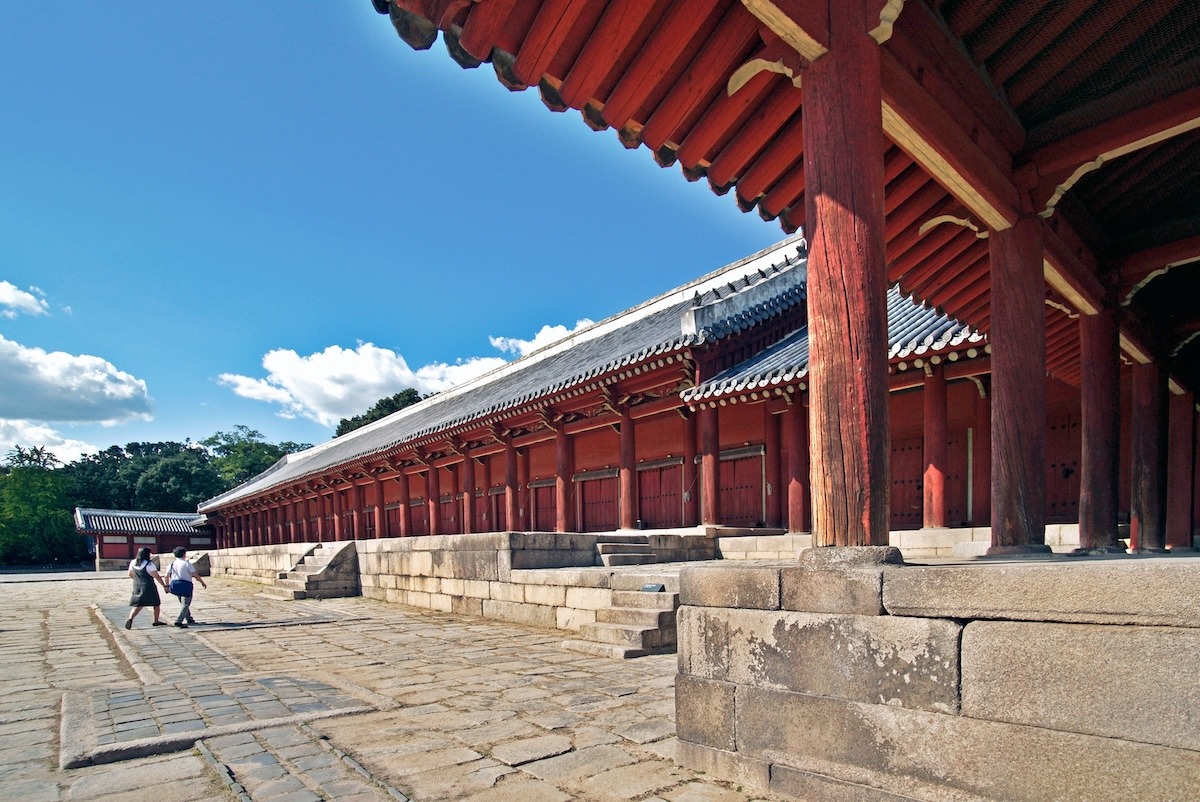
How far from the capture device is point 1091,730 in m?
2.16

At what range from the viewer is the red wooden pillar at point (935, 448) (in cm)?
962

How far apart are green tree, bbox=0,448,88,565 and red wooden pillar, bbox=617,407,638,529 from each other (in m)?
47.2

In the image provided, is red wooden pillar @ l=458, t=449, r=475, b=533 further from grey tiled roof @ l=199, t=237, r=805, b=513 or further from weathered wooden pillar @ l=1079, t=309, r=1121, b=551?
weathered wooden pillar @ l=1079, t=309, r=1121, b=551

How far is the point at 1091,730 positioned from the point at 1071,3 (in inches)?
132

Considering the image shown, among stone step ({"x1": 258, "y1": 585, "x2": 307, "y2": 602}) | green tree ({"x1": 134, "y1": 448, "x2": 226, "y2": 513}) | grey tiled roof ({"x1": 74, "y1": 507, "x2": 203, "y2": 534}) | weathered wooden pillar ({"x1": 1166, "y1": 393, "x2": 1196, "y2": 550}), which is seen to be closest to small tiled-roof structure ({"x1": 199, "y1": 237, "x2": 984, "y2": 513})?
weathered wooden pillar ({"x1": 1166, "y1": 393, "x2": 1196, "y2": 550})

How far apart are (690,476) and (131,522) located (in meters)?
45.4

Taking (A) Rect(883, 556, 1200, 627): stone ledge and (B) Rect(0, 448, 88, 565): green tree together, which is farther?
(B) Rect(0, 448, 88, 565): green tree

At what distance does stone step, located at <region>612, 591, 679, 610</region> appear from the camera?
23.1ft

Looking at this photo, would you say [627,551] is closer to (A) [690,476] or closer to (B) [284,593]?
(A) [690,476]

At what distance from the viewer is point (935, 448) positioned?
9.72m

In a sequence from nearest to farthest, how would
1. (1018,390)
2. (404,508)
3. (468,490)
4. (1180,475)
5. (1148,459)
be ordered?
(1018,390) → (1148,459) → (1180,475) → (468,490) → (404,508)

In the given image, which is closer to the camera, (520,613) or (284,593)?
(520,613)

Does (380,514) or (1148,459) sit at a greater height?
(1148,459)

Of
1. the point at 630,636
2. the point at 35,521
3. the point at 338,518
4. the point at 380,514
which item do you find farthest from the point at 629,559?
the point at 35,521
